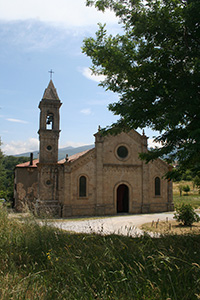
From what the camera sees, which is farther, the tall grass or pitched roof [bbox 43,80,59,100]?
pitched roof [bbox 43,80,59,100]

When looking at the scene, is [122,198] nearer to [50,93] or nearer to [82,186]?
[82,186]

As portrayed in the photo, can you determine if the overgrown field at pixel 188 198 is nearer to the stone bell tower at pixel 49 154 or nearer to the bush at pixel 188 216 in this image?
the bush at pixel 188 216

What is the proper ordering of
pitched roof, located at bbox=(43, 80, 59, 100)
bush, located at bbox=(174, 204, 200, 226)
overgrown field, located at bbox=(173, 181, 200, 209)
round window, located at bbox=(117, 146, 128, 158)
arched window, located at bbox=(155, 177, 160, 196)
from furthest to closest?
overgrown field, located at bbox=(173, 181, 200, 209), arched window, located at bbox=(155, 177, 160, 196), pitched roof, located at bbox=(43, 80, 59, 100), round window, located at bbox=(117, 146, 128, 158), bush, located at bbox=(174, 204, 200, 226)

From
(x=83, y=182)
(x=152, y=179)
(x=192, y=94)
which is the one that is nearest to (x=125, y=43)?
(x=192, y=94)

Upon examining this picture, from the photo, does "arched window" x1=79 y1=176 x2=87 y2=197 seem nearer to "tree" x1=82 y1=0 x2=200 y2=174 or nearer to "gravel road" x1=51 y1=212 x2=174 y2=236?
"gravel road" x1=51 y1=212 x2=174 y2=236

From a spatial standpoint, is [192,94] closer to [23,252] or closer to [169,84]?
[169,84]

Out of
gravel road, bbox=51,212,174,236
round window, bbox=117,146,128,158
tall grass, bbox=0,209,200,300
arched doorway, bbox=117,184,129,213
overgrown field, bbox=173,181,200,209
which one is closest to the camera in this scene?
tall grass, bbox=0,209,200,300

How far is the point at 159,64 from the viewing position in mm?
10523

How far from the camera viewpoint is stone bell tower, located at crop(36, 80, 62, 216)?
25906mm

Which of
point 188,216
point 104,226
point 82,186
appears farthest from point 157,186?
point 104,226

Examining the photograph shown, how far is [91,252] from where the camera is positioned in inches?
261

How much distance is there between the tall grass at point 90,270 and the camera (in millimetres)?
4594

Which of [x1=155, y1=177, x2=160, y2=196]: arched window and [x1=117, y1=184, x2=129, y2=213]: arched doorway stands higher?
[x1=155, y1=177, x2=160, y2=196]: arched window

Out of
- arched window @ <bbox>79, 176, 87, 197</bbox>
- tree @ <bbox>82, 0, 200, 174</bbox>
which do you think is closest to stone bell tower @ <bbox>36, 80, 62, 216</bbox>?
arched window @ <bbox>79, 176, 87, 197</bbox>
